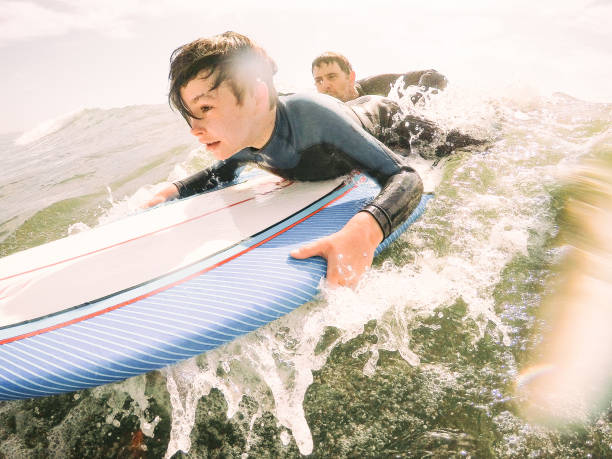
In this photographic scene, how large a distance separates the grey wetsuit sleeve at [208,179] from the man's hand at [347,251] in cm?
129

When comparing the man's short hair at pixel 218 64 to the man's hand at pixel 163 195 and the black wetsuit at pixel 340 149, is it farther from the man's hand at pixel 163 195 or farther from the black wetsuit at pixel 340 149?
the man's hand at pixel 163 195

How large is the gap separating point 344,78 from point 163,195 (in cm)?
228

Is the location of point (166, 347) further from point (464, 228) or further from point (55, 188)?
point (55, 188)

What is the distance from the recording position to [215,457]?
4.22ft

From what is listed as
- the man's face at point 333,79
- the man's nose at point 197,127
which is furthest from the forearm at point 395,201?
the man's face at point 333,79

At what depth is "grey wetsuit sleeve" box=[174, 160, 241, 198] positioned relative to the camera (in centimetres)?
269

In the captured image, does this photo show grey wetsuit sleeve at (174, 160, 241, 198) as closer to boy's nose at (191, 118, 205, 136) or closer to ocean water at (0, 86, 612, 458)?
boy's nose at (191, 118, 205, 136)

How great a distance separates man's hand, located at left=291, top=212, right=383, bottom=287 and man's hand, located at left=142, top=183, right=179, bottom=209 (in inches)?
54.8

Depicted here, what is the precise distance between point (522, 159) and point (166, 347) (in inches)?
127

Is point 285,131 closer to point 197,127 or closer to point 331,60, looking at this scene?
point 197,127

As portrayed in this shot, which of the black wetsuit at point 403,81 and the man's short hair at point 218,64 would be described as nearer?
the man's short hair at point 218,64

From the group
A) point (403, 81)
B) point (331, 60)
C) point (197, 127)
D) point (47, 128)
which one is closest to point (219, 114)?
point (197, 127)

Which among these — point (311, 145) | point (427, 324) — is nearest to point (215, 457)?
point (427, 324)

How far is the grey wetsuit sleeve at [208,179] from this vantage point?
8.84 ft
